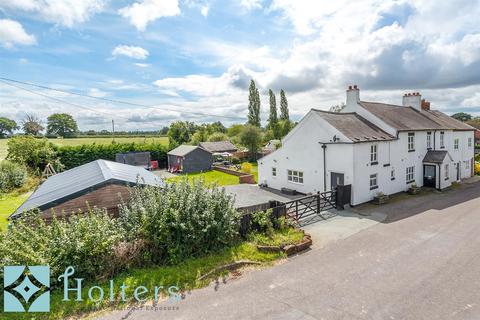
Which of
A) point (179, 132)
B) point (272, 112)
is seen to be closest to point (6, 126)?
point (179, 132)

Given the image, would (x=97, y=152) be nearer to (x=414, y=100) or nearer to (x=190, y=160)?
(x=190, y=160)

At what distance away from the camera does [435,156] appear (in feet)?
71.0

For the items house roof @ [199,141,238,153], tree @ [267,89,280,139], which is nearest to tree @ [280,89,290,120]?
tree @ [267,89,280,139]

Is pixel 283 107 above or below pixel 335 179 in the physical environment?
above

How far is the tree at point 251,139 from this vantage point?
46656 millimetres

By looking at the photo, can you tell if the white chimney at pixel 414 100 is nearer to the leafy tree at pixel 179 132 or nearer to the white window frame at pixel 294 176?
the white window frame at pixel 294 176

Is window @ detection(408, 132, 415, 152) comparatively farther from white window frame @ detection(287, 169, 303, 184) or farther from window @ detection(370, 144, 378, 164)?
white window frame @ detection(287, 169, 303, 184)

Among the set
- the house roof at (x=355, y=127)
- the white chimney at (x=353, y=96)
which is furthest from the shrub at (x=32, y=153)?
the white chimney at (x=353, y=96)

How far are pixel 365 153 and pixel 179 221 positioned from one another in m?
13.1

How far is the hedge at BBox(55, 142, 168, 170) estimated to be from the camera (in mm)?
34594

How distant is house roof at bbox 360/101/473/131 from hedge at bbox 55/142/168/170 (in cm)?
3013

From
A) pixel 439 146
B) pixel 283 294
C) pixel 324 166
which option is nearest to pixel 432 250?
pixel 283 294

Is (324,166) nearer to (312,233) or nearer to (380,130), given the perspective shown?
(380,130)

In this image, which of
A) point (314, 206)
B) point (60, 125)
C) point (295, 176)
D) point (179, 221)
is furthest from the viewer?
point (60, 125)
